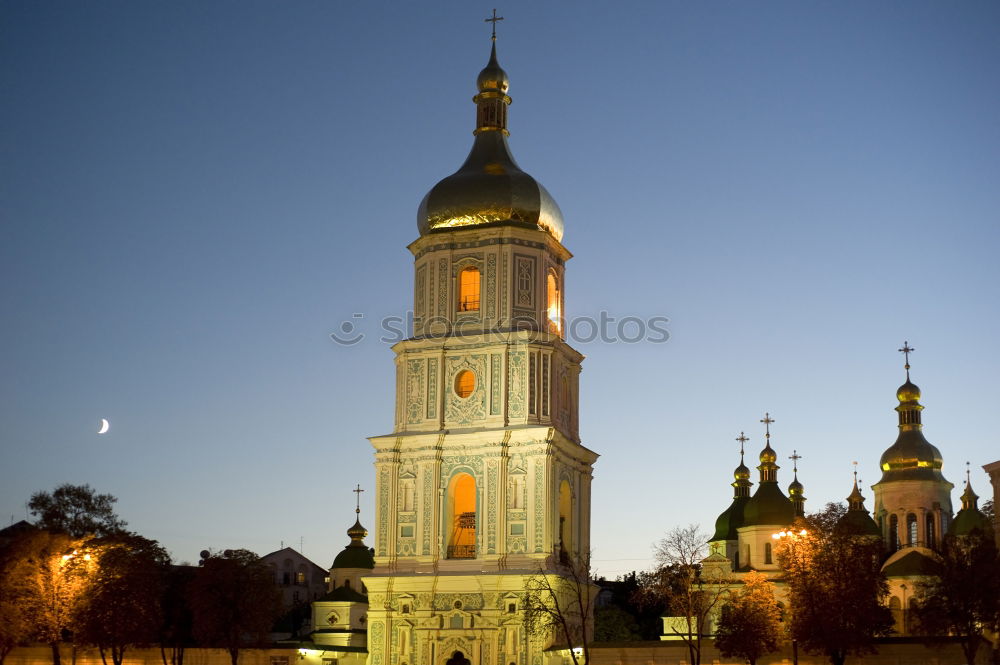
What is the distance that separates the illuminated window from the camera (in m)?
54.7

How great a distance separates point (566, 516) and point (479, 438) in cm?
Result: 494

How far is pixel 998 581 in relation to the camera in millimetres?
40312

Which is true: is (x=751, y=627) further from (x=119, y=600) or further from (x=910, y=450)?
(x=910, y=450)

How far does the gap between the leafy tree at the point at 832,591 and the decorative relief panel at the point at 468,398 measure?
1390 cm

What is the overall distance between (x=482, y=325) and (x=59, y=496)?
57.0ft

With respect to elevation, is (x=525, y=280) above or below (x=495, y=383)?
above

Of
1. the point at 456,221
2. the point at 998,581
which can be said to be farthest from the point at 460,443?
the point at 998,581

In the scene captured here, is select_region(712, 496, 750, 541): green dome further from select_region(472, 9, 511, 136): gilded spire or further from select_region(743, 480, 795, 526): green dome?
select_region(472, 9, 511, 136): gilded spire

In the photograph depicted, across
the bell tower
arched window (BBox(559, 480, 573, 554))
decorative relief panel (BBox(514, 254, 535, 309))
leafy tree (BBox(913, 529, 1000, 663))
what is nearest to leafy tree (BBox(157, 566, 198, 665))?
the bell tower

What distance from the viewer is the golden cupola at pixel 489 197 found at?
54.9m

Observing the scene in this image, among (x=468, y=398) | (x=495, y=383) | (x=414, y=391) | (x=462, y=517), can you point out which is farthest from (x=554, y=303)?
(x=462, y=517)

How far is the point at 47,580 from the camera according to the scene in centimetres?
4491

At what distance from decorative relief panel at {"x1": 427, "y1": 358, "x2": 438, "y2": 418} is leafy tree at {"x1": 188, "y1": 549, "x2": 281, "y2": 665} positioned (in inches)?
329

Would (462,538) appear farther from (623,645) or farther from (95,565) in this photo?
(95,565)
